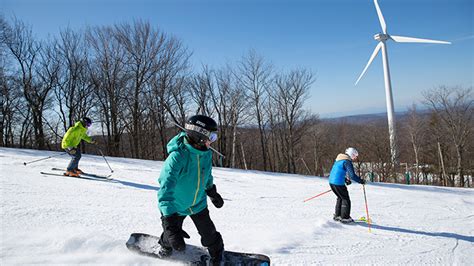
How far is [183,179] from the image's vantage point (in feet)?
9.33

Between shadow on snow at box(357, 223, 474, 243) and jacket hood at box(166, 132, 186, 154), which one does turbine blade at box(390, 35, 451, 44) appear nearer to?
shadow on snow at box(357, 223, 474, 243)

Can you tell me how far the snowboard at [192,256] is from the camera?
3.02m

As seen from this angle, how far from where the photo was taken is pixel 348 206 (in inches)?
217

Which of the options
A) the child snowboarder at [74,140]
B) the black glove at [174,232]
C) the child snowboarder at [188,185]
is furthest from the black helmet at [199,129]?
the child snowboarder at [74,140]

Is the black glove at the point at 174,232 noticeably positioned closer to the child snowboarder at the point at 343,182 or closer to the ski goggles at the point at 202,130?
the ski goggles at the point at 202,130

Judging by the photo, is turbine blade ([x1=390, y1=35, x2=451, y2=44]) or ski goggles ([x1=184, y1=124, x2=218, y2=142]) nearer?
ski goggles ([x1=184, y1=124, x2=218, y2=142])

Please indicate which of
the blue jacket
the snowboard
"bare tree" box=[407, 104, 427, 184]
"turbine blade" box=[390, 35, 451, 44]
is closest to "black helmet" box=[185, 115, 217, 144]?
the snowboard

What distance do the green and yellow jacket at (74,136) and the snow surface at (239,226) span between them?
106 centimetres

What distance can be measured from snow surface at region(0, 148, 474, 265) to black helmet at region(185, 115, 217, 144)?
4.77ft

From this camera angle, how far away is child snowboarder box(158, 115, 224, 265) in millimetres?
2697

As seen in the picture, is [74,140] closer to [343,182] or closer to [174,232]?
[174,232]

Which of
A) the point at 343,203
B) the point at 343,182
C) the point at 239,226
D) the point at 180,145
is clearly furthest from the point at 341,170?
the point at 180,145

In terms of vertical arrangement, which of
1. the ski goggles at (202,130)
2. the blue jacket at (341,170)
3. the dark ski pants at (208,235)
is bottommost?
the dark ski pants at (208,235)

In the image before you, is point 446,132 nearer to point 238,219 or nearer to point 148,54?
point 148,54
